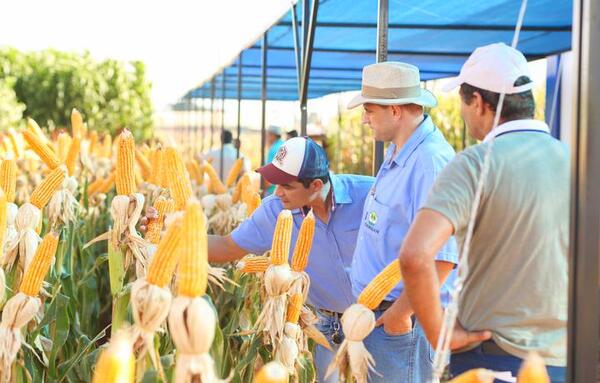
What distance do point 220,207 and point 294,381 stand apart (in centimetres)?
360

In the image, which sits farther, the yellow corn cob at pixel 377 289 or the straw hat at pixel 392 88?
the straw hat at pixel 392 88

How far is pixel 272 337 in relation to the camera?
2.87 meters

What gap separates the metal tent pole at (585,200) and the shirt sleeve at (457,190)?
495 mm

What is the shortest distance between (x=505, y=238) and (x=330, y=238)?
156 cm

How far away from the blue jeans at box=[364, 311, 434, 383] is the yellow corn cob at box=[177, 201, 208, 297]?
5.71 ft

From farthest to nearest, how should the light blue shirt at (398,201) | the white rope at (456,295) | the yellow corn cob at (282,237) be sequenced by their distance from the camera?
the light blue shirt at (398,201) < the yellow corn cob at (282,237) < the white rope at (456,295)

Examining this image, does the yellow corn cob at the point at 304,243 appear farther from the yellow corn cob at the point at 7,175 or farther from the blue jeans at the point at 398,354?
the yellow corn cob at the point at 7,175

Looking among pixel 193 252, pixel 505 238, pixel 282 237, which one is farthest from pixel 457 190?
pixel 193 252

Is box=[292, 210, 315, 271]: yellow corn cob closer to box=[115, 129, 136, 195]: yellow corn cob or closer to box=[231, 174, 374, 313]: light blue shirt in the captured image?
box=[115, 129, 136, 195]: yellow corn cob

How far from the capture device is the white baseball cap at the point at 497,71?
8.73 feet

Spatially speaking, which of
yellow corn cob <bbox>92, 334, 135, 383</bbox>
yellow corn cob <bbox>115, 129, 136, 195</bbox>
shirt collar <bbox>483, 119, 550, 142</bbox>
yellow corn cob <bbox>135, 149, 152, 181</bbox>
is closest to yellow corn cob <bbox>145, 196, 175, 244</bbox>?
yellow corn cob <bbox>115, 129, 136, 195</bbox>

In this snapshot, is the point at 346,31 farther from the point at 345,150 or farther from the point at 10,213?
the point at 345,150

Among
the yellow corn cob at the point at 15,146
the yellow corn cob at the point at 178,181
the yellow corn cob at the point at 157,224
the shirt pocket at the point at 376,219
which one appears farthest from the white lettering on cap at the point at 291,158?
the yellow corn cob at the point at 15,146

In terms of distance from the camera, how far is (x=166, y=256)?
1.98 metres
